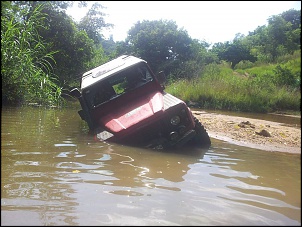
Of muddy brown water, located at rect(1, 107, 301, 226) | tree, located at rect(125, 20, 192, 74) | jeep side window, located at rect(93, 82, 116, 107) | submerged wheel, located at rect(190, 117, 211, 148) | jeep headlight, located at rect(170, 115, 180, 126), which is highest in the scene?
tree, located at rect(125, 20, 192, 74)

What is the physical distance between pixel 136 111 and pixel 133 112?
0.17 feet

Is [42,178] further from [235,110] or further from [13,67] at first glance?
[235,110]

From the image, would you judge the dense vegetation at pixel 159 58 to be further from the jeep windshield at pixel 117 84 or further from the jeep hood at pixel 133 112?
the jeep hood at pixel 133 112

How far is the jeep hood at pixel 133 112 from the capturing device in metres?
4.78

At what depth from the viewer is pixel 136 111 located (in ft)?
16.8

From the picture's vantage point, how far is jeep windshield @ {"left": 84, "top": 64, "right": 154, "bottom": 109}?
5.81 metres

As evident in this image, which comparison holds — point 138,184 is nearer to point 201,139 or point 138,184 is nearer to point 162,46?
point 201,139

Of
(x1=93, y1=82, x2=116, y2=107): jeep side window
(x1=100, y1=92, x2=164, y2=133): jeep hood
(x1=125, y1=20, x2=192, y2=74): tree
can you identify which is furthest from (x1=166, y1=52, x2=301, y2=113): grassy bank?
(x1=125, y1=20, x2=192, y2=74): tree

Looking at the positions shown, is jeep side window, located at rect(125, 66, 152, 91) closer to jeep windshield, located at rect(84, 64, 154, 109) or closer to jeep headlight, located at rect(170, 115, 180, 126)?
jeep windshield, located at rect(84, 64, 154, 109)

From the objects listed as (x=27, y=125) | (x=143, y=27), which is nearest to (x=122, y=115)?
(x=27, y=125)

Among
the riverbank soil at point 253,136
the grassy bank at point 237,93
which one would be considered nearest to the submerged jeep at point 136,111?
the riverbank soil at point 253,136

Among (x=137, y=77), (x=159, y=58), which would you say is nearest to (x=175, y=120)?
(x=137, y=77)

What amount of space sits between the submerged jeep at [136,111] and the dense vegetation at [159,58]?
135cm

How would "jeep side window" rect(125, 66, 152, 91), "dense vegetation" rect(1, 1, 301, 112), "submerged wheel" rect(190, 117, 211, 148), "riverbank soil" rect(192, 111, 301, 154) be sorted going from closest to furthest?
"dense vegetation" rect(1, 1, 301, 112) → "submerged wheel" rect(190, 117, 211, 148) → "riverbank soil" rect(192, 111, 301, 154) → "jeep side window" rect(125, 66, 152, 91)
